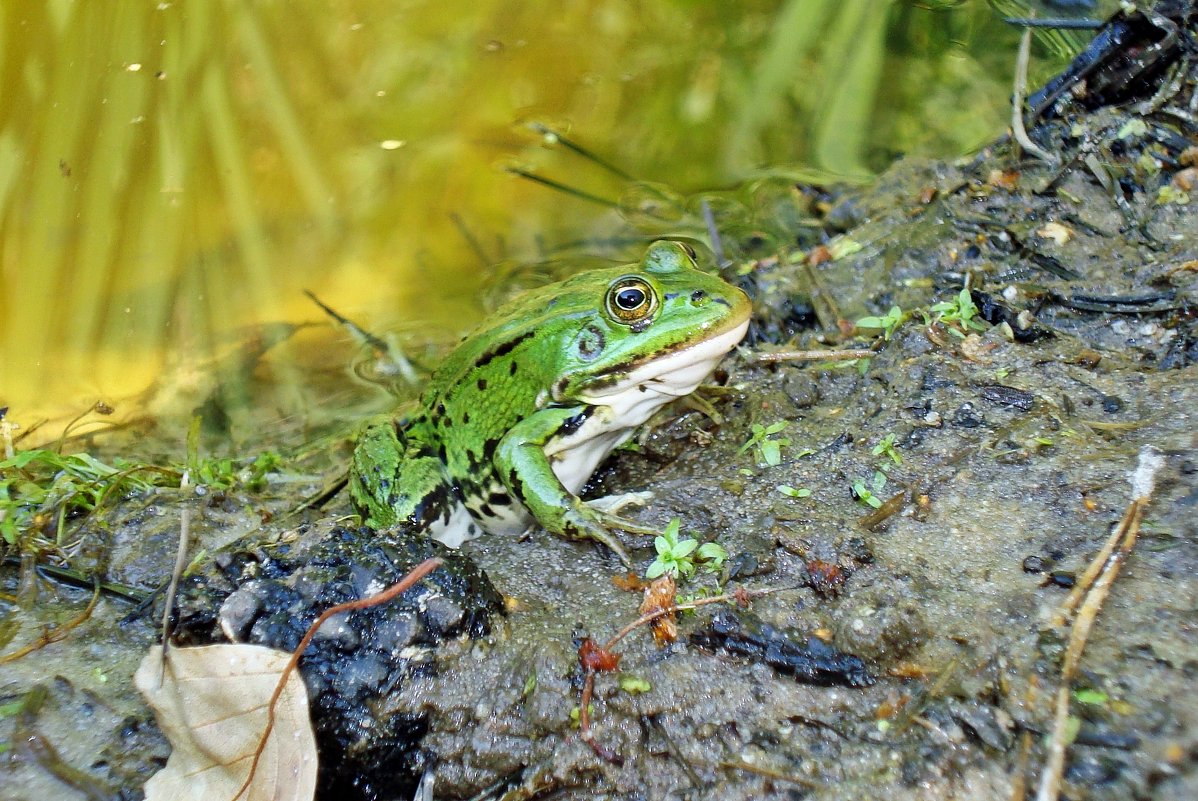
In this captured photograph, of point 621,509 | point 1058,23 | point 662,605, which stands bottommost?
point 621,509

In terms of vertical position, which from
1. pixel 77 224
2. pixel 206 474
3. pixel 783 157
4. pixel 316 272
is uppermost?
pixel 783 157

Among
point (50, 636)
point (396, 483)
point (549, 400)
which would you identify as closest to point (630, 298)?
point (549, 400)

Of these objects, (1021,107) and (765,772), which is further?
(1021,107)

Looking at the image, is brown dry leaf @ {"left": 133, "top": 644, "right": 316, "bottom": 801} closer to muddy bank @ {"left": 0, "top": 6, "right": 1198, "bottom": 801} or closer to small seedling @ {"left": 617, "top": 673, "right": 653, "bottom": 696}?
muddy bank @ {"left": 0, "top": 6, "right": 1198, "bottom": 801}

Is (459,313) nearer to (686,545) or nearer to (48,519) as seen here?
(48,519)

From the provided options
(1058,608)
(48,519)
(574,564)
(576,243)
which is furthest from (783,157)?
(48,519)

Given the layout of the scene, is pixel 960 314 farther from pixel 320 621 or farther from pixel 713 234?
pixel 320 621

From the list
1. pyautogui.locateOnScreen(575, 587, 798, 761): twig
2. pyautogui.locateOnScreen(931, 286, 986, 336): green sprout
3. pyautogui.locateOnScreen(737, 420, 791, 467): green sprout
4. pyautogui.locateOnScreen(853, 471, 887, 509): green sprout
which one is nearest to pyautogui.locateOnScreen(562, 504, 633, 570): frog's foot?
pyautogui.locateOnScreen(575, 587, 798, 761): twig

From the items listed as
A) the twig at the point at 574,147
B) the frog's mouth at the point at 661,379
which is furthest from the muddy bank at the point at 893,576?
the twig at the point at 574,147
